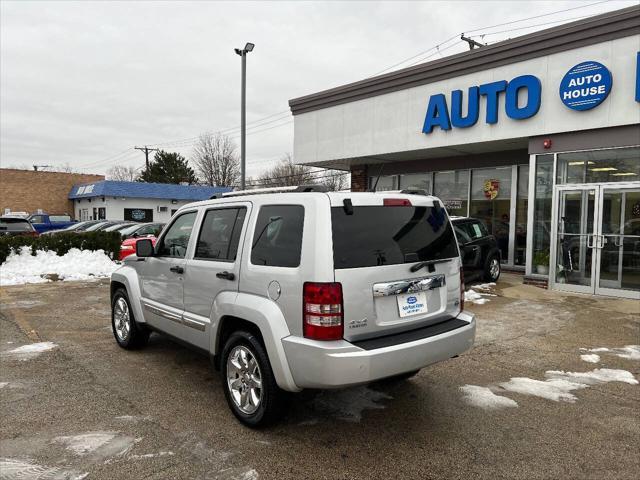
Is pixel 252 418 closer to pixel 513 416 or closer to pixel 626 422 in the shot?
pixel 513 416

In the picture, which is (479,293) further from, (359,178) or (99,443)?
(99,443)

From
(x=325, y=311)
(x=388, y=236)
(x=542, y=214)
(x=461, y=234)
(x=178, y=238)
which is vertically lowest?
(x=325, y=311)

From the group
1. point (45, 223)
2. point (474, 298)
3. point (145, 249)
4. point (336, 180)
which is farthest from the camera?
point (336, 180)

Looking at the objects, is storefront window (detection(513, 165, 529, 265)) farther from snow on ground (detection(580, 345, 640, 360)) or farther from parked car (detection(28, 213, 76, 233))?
parked car (detection(28, 213, 76, 233))

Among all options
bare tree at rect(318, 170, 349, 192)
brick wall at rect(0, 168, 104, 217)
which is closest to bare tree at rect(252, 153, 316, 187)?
bare tree at rect(318, 170, 349, 192)

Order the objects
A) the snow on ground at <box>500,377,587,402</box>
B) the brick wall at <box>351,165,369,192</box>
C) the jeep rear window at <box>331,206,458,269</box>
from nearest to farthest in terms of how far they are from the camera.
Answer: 1. the jeep rear window at <box>331,206,458,269</box>
2. the snow on ground at <box>500,377,587,402</box>
3. the brick wall at <box>351,165,369,192</box>

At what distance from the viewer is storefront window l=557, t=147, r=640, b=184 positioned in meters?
9.52

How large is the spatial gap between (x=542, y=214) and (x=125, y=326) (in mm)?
9278

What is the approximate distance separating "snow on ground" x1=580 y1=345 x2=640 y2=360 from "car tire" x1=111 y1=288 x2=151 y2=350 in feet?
17.9

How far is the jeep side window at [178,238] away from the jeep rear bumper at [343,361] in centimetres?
190

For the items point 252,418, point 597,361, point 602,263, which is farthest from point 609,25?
point 252,418

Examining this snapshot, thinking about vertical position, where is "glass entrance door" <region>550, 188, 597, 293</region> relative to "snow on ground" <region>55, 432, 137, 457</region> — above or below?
above

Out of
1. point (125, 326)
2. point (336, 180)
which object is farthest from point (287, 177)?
point (125, 326)

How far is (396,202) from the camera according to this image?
372cm
